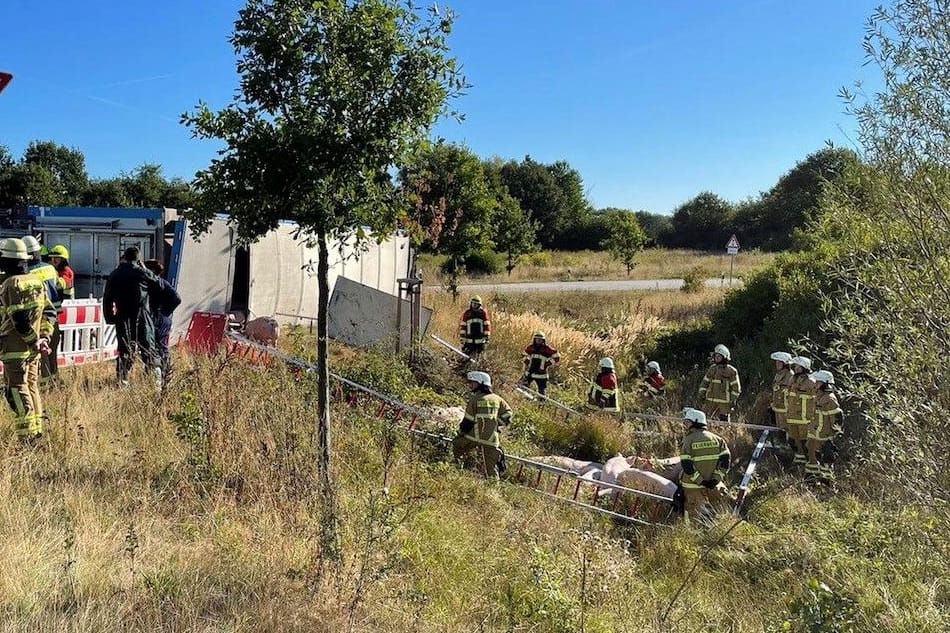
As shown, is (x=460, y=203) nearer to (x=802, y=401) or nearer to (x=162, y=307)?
(x=802, y=401)

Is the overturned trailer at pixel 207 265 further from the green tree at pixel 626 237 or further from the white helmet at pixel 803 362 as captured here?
the green tree at pixel 626 237

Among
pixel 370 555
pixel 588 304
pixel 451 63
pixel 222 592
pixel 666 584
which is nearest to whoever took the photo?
pixel 222 592

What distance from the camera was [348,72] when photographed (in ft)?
12.3

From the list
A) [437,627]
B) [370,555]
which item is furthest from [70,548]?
[437,627]

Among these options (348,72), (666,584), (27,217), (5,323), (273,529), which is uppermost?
(348,72)

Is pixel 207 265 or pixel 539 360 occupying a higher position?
pixel 207 265

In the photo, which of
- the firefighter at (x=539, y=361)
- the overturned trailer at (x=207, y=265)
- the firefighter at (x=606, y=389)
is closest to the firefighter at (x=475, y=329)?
the overturned trailer at (x=207, y=265)

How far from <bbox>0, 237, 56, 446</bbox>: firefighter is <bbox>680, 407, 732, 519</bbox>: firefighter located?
5.76 metres

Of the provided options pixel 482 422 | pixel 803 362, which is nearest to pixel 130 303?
pixel 482 422

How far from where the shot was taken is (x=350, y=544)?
393cm

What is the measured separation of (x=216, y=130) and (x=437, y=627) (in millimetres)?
2898

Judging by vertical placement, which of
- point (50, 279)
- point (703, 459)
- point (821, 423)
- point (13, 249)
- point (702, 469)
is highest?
point (13, 249)

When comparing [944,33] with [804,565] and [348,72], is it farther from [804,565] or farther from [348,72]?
[804,565]

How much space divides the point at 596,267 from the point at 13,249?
1396 inches
